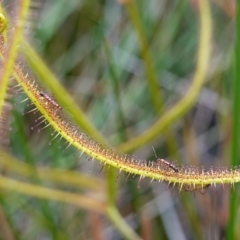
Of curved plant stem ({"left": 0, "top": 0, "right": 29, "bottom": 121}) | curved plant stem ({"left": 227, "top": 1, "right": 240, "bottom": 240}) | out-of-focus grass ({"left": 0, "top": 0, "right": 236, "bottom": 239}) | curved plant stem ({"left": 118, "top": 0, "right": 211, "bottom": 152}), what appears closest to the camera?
curved plant stem ({"left": 0, "top": 0, "right": 29, "bottom": 121})

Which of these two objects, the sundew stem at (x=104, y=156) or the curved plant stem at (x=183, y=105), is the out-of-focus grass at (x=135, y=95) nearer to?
the curved plant stem at (x=183, y=105)

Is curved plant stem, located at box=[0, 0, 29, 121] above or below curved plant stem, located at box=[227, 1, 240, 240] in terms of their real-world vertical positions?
above

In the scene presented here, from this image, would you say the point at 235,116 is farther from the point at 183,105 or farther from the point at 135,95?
the point at 135,95

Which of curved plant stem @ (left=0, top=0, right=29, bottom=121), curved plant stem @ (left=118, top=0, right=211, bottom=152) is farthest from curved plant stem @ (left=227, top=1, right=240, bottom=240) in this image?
curved plant stem @ (left=0, top=0, right=29, bottom=121)

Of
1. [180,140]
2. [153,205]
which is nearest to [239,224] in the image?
[153,205]

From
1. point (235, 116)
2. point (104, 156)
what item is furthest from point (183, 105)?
point (104, 156)

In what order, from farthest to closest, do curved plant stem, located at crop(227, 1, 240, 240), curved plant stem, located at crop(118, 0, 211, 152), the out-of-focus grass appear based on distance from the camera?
1. the out-of-focus grass
2. curved plant stem, located at crop(118, 0, 211, 152)
3. curved plant stem, located at crop(227, 1, 240, 240)

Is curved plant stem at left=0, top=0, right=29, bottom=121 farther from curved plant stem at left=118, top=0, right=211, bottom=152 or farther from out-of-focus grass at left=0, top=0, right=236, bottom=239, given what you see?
out-of-focus grass at left=0, top=0, right=236, bottom=239

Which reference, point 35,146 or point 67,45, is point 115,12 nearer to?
point 67,45

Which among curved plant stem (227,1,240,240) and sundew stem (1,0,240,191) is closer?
sundew stem (1,0,240,191)
